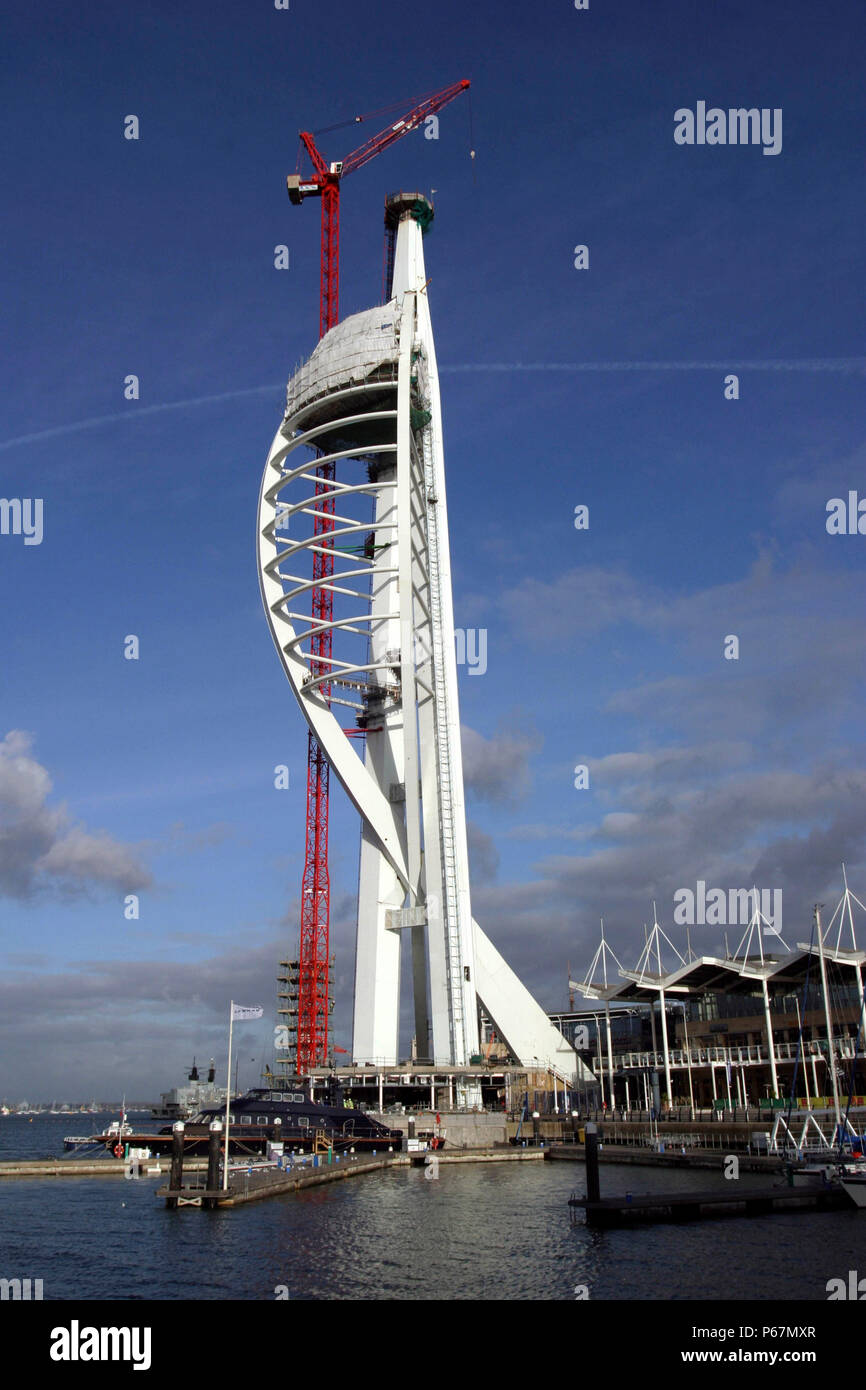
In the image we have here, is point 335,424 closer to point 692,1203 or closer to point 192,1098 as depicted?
point 692,1203

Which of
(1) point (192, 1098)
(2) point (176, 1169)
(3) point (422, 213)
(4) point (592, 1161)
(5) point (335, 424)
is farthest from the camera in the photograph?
(1) point (192, 1098)

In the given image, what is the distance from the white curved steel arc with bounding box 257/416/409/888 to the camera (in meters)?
64.6

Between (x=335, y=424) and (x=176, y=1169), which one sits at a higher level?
(x=335, y=424)

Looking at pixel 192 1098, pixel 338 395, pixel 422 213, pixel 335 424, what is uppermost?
pixel 422 213

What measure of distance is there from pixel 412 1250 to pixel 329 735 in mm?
36738

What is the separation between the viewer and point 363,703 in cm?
7056

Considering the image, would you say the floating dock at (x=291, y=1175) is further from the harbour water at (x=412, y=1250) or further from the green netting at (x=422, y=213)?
the green netting at (x=422, y=213)

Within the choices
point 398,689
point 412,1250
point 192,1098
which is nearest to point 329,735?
point 398,689

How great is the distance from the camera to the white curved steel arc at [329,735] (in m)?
64.6

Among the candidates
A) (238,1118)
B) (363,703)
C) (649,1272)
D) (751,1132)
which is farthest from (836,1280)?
(363,703)

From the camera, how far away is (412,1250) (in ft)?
100

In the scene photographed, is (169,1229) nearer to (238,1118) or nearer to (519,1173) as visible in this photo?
(519,1173)

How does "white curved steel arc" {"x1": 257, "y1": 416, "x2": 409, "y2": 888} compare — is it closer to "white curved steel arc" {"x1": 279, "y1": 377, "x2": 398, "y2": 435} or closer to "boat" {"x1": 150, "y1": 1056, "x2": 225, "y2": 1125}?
"white curved steel arc" {"x1": 279, "y1": 377, "x2": 398, "y2": 435}

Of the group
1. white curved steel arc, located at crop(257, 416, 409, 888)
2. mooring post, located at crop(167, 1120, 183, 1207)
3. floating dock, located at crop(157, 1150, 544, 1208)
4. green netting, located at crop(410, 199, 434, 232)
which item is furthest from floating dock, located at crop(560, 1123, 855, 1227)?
green netting, located at crop(410, 199, 434, 232)
